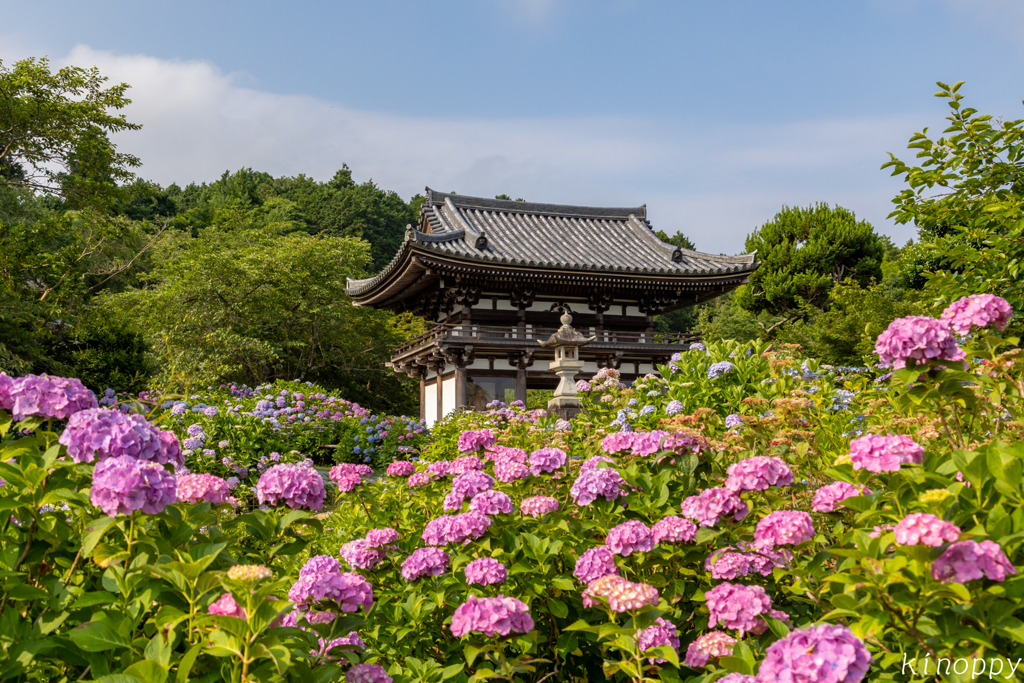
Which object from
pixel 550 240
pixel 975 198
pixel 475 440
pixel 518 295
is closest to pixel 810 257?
pixel 550 240

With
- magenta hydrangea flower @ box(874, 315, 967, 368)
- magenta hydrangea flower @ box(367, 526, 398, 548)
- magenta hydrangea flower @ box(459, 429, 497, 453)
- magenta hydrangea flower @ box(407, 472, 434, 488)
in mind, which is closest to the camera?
magenta hydrangea flower @ box(874, 315, 967, 368)

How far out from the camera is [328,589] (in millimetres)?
1757

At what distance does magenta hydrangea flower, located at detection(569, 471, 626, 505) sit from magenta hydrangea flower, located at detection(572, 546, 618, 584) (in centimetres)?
29

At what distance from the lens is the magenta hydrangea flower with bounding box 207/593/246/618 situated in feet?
4.56

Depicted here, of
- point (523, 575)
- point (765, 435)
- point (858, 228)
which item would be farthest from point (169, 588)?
point (858, 228)

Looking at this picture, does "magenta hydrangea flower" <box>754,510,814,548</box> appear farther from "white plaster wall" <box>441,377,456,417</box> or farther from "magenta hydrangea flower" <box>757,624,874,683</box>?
"white plaster wall" <box>441,377,456,417</box>

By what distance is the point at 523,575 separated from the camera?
7.50 ft

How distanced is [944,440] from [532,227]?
55.9 feet

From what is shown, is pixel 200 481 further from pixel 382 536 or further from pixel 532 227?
pixel 532 227

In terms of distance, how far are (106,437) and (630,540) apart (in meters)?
1.51

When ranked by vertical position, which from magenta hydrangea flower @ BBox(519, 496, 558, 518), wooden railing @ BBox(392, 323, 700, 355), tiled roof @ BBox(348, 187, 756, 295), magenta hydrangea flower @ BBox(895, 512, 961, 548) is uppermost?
tiled roof @ BBox(348, 187, 756, 295)

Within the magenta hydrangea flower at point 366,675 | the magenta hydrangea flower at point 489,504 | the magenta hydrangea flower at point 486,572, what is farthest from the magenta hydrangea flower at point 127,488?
the magenta hydrangea flower at point 489,504

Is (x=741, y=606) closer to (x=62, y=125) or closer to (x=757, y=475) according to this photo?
(x=757, y=475)

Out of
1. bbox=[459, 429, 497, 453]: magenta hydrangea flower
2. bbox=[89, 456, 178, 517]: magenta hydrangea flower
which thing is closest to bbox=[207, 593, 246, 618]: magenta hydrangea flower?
bbox=[89, 456, 178, 517]: magenta hydrangea flower
